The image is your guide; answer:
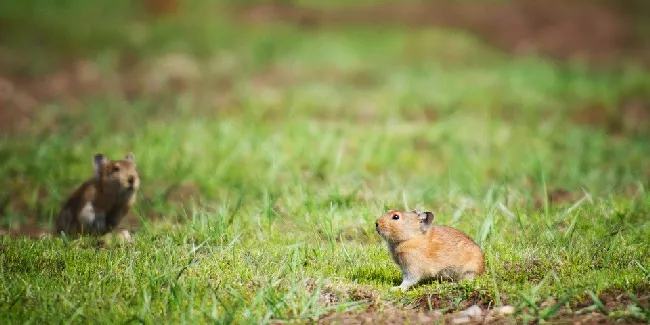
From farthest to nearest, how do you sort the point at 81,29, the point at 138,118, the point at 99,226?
the point at 81,29 < the point at 138,118 < the point at 99,226

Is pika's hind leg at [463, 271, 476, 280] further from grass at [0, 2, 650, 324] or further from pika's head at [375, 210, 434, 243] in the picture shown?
pika's head at [375, 210, 434, 243]

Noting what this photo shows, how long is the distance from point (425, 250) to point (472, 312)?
52 centimetres

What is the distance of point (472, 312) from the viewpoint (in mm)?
4703

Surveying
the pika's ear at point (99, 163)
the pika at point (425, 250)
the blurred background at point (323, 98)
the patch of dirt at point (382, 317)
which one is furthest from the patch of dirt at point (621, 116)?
the patch of dirt at point (382, 317)

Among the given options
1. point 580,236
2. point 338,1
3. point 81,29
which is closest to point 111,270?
point 580,236

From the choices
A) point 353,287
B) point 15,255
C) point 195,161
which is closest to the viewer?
point 353,287

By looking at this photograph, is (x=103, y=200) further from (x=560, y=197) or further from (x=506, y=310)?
(x=560, y=197)

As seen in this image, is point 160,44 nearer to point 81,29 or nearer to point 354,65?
point 81,29

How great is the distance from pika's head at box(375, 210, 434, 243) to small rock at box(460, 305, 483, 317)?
572 mm

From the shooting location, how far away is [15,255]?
5.49m

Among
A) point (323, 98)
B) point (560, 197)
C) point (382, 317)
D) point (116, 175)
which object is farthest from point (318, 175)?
point (323, 98)

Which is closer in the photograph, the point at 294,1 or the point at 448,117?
the point at 448,117

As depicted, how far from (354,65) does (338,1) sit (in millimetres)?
5572

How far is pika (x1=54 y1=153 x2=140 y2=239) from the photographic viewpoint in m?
6.70
